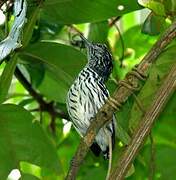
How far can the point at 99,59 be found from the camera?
2189mm

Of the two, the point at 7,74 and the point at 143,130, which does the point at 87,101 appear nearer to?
the point at 7,74

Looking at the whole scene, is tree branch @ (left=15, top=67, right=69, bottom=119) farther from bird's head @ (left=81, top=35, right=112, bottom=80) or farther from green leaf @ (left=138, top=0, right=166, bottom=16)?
green leaf @ (left=138, top=0, right=166, bottom=16)

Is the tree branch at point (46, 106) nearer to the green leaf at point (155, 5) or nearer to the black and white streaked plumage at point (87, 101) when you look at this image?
the black and white streaked plumage at point (87, 101)

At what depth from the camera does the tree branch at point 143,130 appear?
1354 mm

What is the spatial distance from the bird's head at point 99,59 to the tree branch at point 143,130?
2.34 feet

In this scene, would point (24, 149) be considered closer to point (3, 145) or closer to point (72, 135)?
point (3, 145)

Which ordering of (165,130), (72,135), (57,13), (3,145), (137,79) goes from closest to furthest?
(137,79) → (3,145) → (57,13) → (165,130) → (72,135)

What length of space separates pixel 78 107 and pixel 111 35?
914 mm

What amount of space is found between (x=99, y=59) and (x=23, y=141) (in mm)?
481

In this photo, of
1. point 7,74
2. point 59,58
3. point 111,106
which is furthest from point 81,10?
point 111,106

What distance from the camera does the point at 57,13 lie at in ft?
6.50

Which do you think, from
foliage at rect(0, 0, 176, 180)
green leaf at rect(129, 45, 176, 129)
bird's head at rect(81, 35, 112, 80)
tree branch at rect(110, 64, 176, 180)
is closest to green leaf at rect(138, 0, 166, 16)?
foliage at rect(0, 0, 176, 180)

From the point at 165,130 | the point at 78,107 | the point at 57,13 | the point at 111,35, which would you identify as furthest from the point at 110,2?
the point at 111,35

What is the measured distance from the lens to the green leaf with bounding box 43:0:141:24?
194 cm
